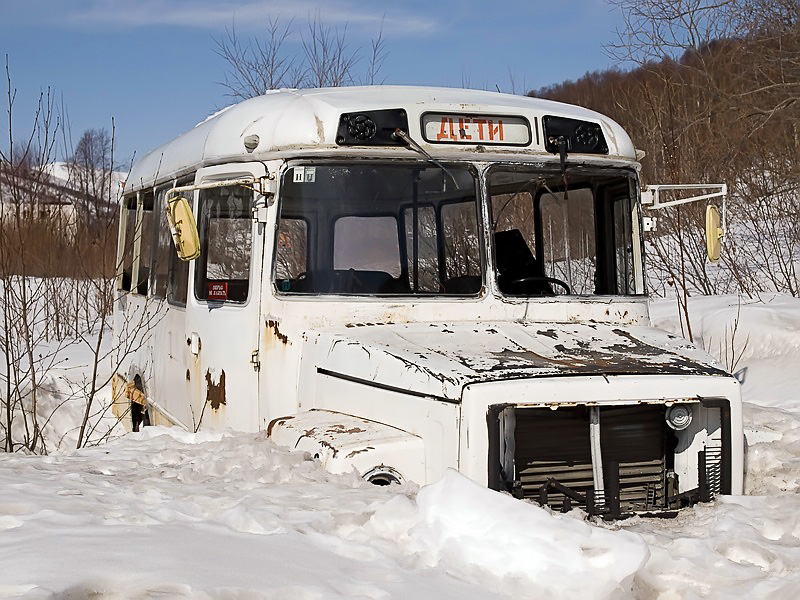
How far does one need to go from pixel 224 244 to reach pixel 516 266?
1.66 m

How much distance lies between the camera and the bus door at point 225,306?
5.45 meters

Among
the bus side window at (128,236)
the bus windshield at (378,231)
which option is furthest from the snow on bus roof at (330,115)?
the bus side window at (128,236)

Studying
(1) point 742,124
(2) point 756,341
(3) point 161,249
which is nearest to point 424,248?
(3) point 161,249

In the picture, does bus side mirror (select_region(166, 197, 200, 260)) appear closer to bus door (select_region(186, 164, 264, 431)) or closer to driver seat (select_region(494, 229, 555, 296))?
bus door (select_region(186, 164, 264, 431))

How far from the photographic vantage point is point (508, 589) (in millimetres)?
3150

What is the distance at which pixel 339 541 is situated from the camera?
340 centimetres

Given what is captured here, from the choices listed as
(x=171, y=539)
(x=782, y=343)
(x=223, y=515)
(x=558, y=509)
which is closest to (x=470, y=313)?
(x=558, y=509)

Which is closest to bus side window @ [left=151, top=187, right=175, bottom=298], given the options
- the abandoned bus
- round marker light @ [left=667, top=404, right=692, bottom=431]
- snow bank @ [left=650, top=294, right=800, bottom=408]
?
the abandoned bus

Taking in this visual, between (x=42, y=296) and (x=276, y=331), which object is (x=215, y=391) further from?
(x=42, y=296)

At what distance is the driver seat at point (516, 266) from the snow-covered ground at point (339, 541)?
1444 mm

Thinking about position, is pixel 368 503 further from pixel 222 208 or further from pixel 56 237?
pixel 56 237

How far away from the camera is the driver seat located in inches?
209

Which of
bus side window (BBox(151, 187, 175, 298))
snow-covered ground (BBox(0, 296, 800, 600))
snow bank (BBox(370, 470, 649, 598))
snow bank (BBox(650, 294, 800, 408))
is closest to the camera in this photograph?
snow-covered ground (BBox(0, 296, 800, 600))

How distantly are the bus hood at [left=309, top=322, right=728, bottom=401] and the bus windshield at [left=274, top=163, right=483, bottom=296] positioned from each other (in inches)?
11.9
